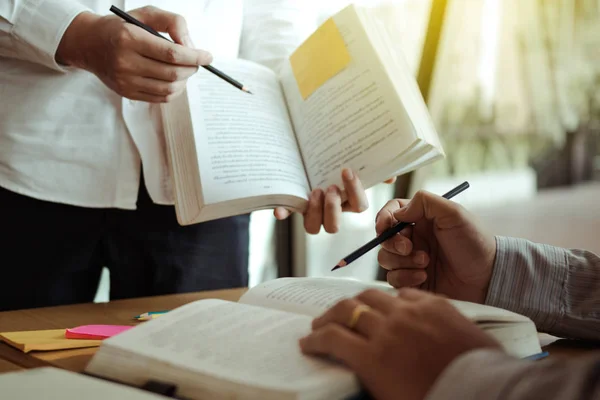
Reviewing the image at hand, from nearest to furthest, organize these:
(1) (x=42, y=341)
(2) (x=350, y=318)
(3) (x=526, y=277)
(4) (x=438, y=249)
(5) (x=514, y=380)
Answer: (5) (x=514, y=380)
(2) (x=350, y=318)
(1) (x=42, y=341)
(3) (x=526, y=277)
(4) (x=438, y=249)

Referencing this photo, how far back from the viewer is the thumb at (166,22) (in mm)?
1059

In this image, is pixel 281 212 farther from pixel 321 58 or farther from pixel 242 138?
pixel 321 58

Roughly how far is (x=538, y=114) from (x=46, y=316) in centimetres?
211

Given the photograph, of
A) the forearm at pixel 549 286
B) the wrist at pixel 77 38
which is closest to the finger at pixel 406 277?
the forearm at pixel 549 286

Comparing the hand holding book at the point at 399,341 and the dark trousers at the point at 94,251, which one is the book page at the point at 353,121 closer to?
the dark trousers at the point at 94,251

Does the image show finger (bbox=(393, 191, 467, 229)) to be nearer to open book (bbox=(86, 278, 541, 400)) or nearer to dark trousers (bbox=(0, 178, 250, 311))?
open book (bbox=(86, 278, 541, 400))

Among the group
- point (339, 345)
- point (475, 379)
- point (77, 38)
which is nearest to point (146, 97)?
point (77, 38)

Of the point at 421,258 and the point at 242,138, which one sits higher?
the point at 242,138

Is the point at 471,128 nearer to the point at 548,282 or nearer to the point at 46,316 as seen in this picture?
the point at 548,282

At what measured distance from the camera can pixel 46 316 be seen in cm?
99

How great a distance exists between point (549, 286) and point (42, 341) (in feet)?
2.17

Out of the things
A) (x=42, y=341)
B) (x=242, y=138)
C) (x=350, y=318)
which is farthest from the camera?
(x=242, y=138)

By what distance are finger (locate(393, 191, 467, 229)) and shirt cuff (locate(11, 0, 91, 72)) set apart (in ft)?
1.99

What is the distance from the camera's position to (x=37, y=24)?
104cm
